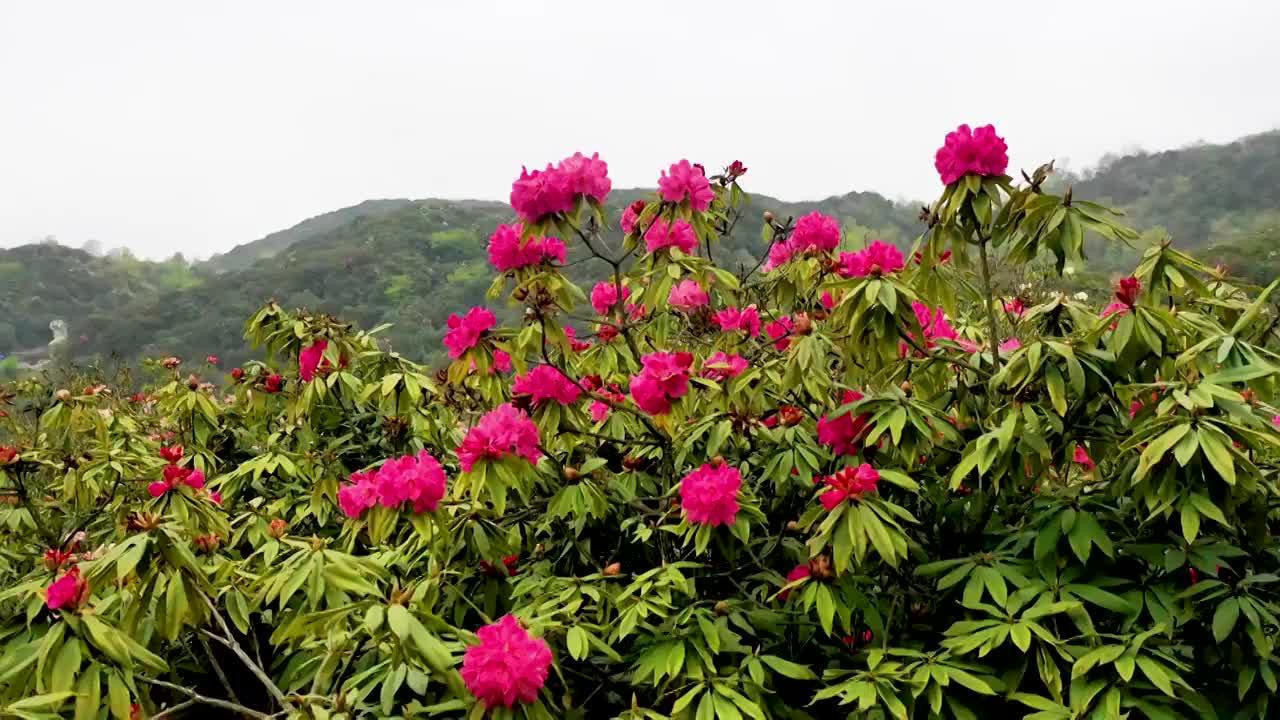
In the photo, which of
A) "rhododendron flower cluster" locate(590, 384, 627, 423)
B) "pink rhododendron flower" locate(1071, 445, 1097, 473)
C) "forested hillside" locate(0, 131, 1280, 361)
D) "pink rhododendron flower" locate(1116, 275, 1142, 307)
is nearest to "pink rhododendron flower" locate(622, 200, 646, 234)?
"rhododendron flower cluster" locate(590, 384, 627, 423)

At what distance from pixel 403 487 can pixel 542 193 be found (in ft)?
2.93

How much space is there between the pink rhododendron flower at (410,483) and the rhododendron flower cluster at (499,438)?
0.28 ft

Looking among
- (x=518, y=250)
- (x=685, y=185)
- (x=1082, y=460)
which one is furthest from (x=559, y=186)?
(x=1082, y=460)

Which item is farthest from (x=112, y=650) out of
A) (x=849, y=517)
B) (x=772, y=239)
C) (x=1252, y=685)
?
(x=772, y=239)

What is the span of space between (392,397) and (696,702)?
1813mm

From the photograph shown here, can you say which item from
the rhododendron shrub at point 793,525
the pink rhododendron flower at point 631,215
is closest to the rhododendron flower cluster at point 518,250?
the rhododendron shrub at point 793,525

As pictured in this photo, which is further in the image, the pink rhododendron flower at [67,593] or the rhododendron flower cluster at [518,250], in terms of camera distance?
the rhododendron flower cluster at [518,250]

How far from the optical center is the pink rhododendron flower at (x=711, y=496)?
1933mm

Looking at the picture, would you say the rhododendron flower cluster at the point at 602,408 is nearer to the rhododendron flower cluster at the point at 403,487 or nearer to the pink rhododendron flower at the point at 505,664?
the rhododendron flower cluster at the point at 403,487

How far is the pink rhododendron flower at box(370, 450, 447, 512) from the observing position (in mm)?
2004

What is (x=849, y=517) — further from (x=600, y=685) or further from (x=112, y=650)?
(x=112, y=650)

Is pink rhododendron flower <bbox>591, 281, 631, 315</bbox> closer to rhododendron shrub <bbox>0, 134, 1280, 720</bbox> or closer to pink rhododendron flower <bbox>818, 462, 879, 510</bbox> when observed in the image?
rhododendron shrub <bbox>0, 134, 1280, 720</bbox>

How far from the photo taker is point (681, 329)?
3.58 metres

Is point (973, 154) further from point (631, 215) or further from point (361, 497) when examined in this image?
point (361, 497)
